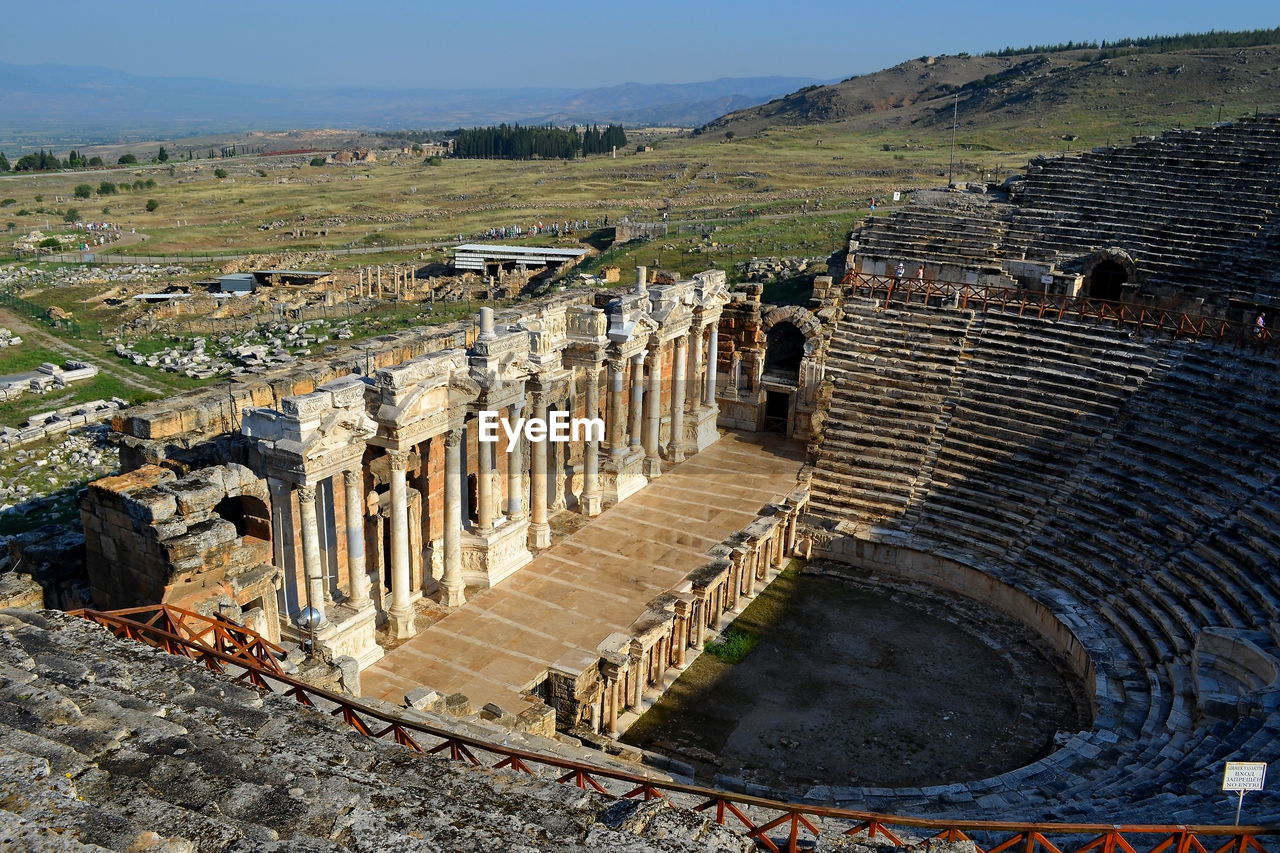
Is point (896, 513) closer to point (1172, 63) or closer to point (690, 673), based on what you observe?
point (690, 673)

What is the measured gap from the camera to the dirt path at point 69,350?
42125 millimetres

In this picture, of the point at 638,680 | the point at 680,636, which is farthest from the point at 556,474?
the point at 638,680

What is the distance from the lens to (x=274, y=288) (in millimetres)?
62500

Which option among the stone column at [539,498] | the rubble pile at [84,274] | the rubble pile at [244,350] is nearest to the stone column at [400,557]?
the stone column at [539,498]

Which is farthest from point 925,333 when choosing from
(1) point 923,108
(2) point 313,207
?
(1) point 923,108

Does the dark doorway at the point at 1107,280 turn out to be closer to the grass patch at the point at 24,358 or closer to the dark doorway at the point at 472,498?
the dark doorway at the point at 472,498

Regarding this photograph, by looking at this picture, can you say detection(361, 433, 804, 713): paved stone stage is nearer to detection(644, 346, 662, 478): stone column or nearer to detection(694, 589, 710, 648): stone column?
detection(644, 346, 662, 478): stone column

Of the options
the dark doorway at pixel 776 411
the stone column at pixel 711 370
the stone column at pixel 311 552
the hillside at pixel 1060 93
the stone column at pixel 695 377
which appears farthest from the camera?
the hillside at pixel 1060 93

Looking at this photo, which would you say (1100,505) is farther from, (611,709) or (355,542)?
(355,542)

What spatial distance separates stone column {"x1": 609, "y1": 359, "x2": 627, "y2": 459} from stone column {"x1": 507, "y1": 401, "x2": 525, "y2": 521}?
3760 millimetres

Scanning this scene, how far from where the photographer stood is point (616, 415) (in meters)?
25.9

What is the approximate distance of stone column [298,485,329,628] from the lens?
16.8 m

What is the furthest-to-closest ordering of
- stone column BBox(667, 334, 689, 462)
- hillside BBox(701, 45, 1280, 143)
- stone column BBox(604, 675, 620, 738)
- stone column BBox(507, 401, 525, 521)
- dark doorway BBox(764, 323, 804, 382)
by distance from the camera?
hillside BBox(701, 45, 1280, 143) → dark doorway BBox(764, 323, 804, 382) → stone column BBox(667, 334, 689, 462) → stone column BBox(507, 401, 525, 521) → stone column BBox(604, 675, 620, 738)

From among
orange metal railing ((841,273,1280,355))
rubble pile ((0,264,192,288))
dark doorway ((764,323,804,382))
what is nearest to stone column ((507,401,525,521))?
dark doorway ((764,323,804,382))
